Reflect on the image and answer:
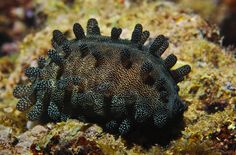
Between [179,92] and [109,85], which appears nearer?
[109,85]

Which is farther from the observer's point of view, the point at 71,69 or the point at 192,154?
the point at 71,69

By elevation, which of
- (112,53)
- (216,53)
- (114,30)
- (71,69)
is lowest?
(71,69)

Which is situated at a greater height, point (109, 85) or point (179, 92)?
point (179, 92)

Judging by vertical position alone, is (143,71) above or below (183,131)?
above

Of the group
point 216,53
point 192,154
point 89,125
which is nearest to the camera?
point 192,154

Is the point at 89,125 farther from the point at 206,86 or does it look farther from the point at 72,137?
the point at 206,86

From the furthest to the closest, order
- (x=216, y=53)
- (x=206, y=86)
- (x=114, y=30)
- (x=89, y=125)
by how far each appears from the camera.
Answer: (x=216, y=53), (x=206, y=86), (x=114, y=30), (x=89, y=125)

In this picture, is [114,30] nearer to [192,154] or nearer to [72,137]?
[72,137]

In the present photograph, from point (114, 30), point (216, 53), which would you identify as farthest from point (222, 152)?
point (216, 53)
